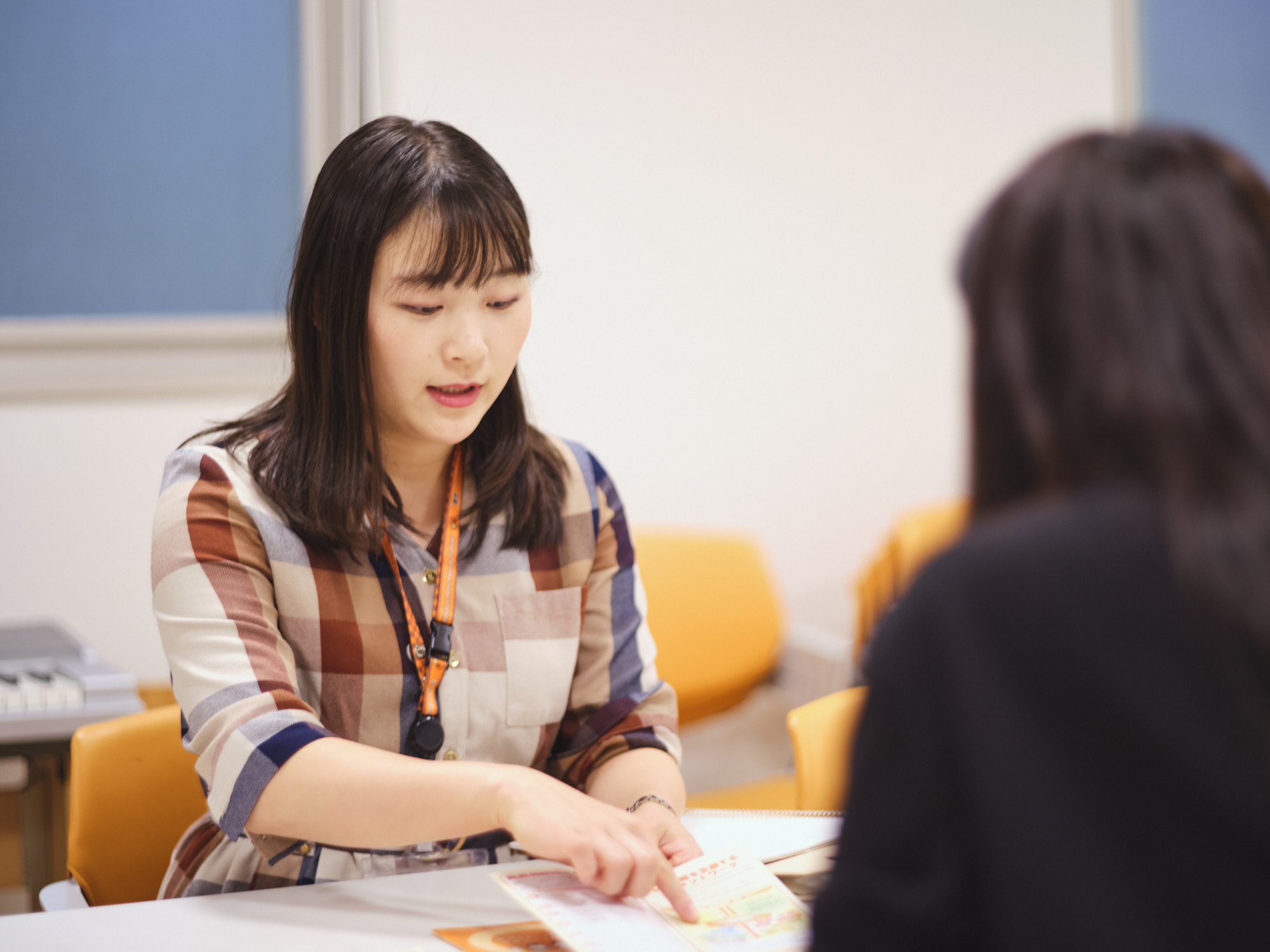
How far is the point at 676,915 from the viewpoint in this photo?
3.35 ft

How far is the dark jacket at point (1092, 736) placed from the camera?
0.49 metres

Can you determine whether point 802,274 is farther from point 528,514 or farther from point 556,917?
point 556,917

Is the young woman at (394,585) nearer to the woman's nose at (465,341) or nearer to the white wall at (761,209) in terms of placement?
the woman's nose at (465,341)

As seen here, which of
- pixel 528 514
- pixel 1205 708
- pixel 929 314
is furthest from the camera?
pixel 929 314

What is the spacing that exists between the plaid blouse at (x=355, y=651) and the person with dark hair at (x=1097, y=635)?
0.73 metres

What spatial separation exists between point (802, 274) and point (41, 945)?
8.06 ft

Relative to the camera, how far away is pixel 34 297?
249 centimetres

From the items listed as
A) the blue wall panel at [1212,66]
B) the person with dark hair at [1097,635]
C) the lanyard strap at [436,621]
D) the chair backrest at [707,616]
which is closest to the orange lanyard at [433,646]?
the lanyard strap at [436,621]

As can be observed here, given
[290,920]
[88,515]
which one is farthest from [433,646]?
[88,515]

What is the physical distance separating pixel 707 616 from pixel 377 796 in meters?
1.51

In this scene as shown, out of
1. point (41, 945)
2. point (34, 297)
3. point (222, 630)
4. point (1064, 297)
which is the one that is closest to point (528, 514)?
point (222, 630)

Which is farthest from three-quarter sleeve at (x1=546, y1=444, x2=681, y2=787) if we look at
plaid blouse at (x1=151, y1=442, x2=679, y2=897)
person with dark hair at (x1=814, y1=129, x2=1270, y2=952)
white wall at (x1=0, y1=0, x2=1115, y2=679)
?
white wall at (x1=0, y1=0, x2=1115, y2=679)

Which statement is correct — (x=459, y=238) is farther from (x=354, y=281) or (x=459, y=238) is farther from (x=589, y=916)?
(x=589, y=916)

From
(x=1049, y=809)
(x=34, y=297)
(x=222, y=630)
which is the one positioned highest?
(x=34, y=297)
